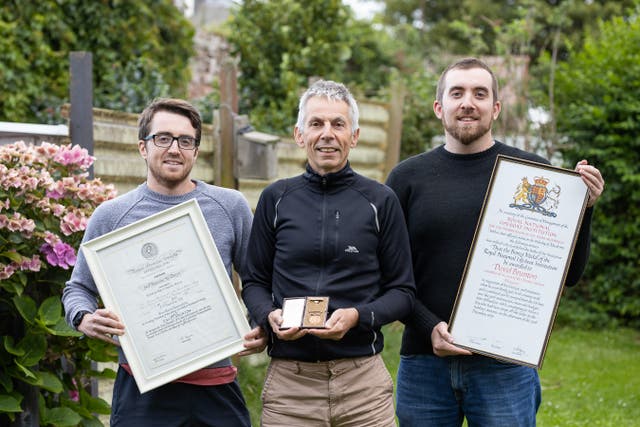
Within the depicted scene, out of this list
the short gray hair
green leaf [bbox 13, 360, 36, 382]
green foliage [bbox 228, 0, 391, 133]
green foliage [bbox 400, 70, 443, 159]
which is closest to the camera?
the short gray hair

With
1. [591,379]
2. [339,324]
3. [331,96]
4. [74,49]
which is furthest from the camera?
[74,49]

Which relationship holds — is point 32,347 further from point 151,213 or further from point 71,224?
point 151,213

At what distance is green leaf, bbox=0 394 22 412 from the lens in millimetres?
3504

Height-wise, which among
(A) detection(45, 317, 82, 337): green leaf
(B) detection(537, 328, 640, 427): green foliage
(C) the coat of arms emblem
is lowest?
(B) detection(537, 328, 640, 427): green foliage

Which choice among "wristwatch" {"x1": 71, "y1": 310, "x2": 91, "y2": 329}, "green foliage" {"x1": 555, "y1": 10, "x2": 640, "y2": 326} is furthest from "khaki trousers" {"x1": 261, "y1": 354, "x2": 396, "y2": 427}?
"green foliage" {"x1": 555, "y1": 10, "x2": 640, "y2": 326}

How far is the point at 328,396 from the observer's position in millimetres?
2793

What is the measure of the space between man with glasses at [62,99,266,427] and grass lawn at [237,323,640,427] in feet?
7.32

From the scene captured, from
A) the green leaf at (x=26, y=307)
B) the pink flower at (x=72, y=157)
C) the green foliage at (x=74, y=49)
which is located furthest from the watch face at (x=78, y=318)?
the green foliage at (x=74, y=49)

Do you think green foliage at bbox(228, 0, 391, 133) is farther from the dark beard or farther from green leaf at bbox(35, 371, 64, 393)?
the dark beard

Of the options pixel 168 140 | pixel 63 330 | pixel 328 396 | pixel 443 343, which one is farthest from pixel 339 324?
pixel 63 330

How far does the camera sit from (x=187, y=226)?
2.83 m

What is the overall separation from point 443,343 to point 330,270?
20.6 inches

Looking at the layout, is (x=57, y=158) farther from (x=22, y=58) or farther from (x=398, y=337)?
(x=398, y=337)

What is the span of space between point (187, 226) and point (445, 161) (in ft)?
3.37
